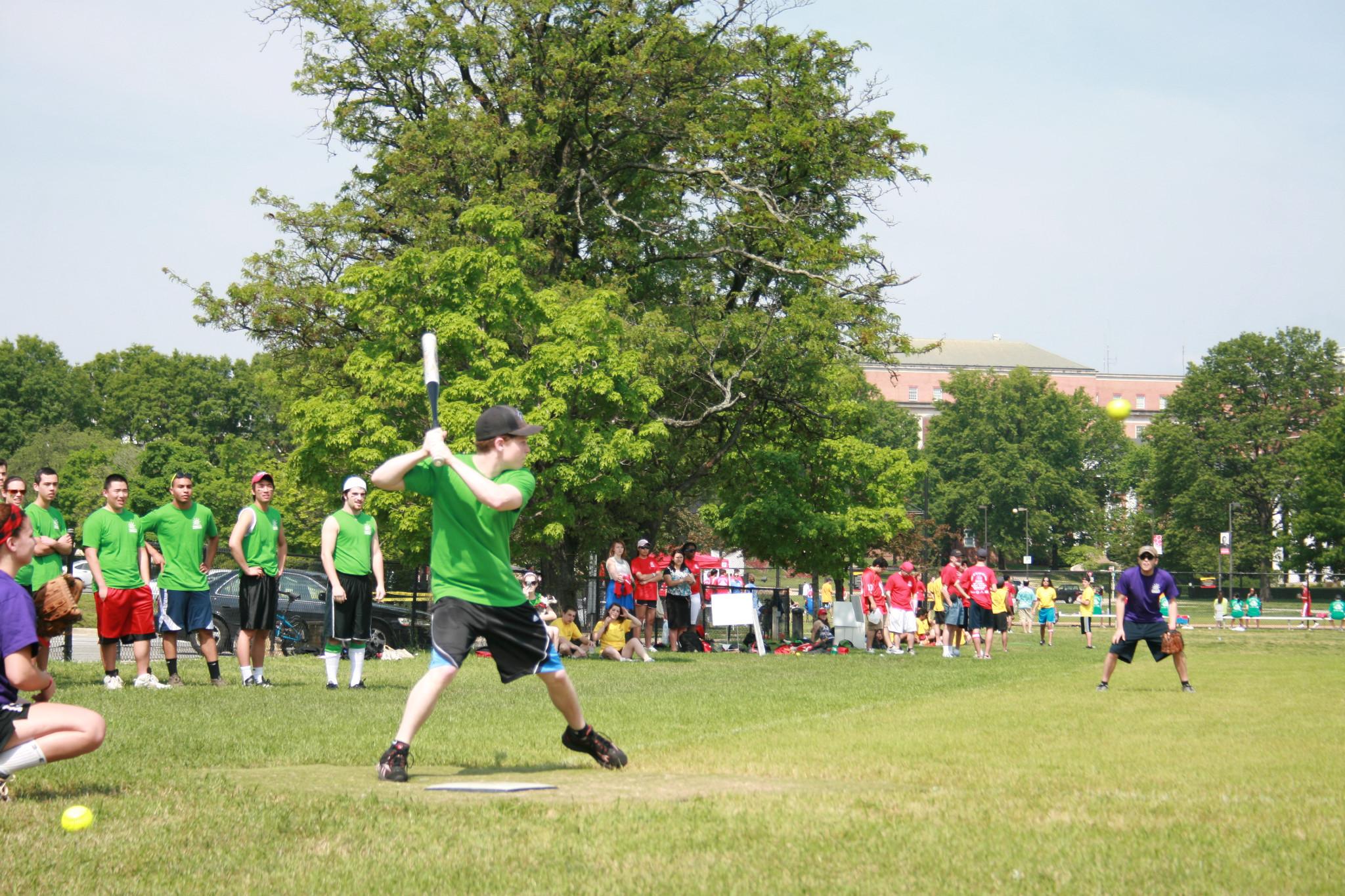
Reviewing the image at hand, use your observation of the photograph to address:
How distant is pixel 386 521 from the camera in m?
28.2

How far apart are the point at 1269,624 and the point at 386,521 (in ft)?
138

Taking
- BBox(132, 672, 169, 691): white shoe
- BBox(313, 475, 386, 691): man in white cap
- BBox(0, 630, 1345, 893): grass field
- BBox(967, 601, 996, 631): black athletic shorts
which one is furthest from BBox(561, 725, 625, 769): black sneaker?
BBox(967, 601, 996, 631): black athletic shorts

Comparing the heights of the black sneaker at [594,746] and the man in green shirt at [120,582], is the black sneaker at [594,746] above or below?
below

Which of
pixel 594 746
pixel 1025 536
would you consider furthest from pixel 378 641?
pixel 1025 536

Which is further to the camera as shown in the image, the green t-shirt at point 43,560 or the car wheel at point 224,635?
the car wheel at point 224,635

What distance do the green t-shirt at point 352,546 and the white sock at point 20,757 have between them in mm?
7551

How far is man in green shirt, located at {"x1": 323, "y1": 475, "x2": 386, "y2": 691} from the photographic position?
1384 cm

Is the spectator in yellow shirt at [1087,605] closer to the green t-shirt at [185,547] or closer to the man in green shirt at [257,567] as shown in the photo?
the man in green shirt at [257,567]

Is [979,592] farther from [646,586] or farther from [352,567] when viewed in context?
[352,567]

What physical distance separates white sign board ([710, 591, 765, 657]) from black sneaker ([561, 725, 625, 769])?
62.2 ft

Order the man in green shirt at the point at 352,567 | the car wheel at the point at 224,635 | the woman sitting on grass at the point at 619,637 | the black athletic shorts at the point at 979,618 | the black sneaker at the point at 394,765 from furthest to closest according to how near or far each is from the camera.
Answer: the black athletic shorts at the point at 979,618
the car wheel at the point at 224,635
the woman sitting on grass at the point at 619,637
the man in green shirt at the point at 352,567
the black sneaker at the point at 394,765

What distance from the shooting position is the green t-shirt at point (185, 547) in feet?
45.0

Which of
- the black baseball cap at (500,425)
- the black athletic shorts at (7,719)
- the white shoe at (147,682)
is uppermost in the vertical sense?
the black baseball cap at (500,425)

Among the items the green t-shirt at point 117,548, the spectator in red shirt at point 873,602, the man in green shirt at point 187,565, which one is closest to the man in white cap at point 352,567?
the man in green shirt at point 187,565
